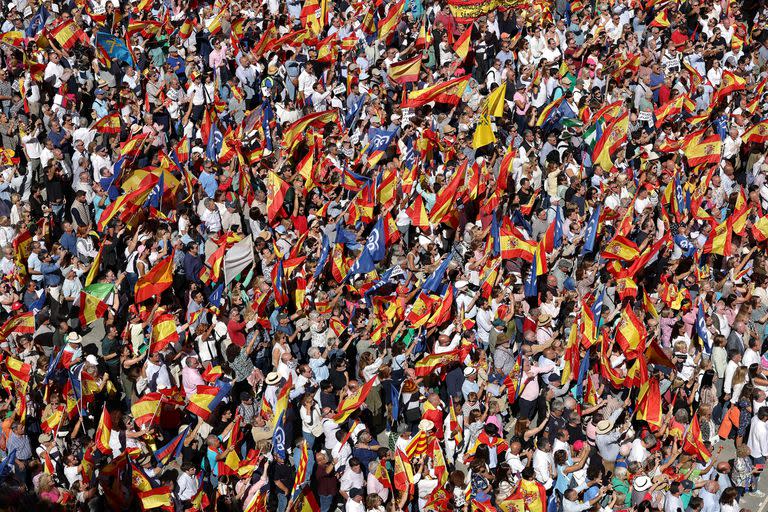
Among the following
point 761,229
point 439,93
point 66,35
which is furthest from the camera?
point 66,35

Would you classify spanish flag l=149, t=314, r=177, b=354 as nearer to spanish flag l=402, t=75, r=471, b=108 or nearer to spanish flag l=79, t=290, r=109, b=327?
spanish flag l=79, t=290, r=109, b=327

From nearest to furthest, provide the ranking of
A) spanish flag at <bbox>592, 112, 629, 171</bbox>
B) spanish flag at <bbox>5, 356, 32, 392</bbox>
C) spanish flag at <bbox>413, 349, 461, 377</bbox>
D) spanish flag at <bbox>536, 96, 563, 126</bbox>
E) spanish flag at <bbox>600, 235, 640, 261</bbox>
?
spanish flag at <bbox>5, 356, 32, 392</bbox>
spanish flag at <bbox>413, 349, 461, 377</bbox>
spanish flag at <bbox>600, 235, 640, 261</bbox>
spanish flag at <bbox>592, 112, 629, 171</bbox>
spanish flag at <bbox>536, 96, 563, 126</bbox>

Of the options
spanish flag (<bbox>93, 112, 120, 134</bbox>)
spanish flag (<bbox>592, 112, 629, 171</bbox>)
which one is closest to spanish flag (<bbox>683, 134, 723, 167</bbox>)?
spanish flag (<bbox>592, 112, 629, 171</bbox>)

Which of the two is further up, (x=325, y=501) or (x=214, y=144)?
(x=214, y=144)

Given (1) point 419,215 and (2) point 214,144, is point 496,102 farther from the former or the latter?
(2) point 214,144

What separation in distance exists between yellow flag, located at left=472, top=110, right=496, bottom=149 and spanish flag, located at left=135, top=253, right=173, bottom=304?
553cm

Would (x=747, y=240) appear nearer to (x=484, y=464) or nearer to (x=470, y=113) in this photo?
(x=470, y=113)

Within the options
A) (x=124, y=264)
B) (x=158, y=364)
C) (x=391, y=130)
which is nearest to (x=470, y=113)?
(x=391, y=130)

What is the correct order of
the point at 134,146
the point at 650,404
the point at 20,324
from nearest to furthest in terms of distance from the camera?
the point at 650,404 → the point at 20,324 → the point at 134,146

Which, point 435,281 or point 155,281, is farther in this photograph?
point 155,281

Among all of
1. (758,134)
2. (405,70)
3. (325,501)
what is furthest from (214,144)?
(758,134)

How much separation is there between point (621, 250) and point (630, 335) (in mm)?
2265

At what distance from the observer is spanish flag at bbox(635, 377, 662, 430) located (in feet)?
50.6

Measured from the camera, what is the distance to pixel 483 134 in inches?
815
